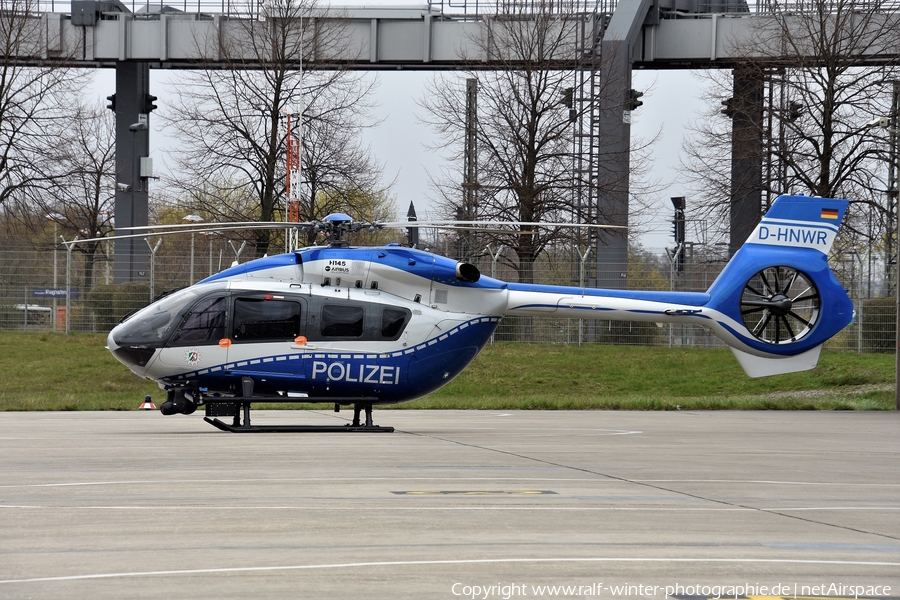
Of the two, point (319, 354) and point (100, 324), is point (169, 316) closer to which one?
point (319, 354)

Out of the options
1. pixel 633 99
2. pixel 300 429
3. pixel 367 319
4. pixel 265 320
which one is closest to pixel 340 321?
pixel 367 319

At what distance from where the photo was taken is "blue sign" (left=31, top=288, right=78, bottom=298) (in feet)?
103

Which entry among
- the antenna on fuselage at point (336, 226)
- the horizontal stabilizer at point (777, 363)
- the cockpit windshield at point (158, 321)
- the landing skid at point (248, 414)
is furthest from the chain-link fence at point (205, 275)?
the landing skid at point (248, 414)

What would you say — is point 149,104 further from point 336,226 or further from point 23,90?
point 336,226

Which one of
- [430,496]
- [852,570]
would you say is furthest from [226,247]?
[852,570]

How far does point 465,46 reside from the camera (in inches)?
1395

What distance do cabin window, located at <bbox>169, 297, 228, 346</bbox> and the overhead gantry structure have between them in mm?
17171

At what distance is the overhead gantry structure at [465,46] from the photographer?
34281 mm

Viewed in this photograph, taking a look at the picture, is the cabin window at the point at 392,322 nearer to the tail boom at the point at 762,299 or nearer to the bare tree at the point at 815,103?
the tail boom at the point at 762,299

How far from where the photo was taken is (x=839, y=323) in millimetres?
18781

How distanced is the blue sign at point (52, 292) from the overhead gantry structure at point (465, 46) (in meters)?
2.78

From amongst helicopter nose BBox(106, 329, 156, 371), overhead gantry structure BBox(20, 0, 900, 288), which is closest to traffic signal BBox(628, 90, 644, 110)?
overhead gantry structure BBox(20, 0, 900, 288)

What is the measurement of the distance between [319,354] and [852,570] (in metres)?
11.9

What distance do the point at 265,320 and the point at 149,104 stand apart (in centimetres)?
2276
